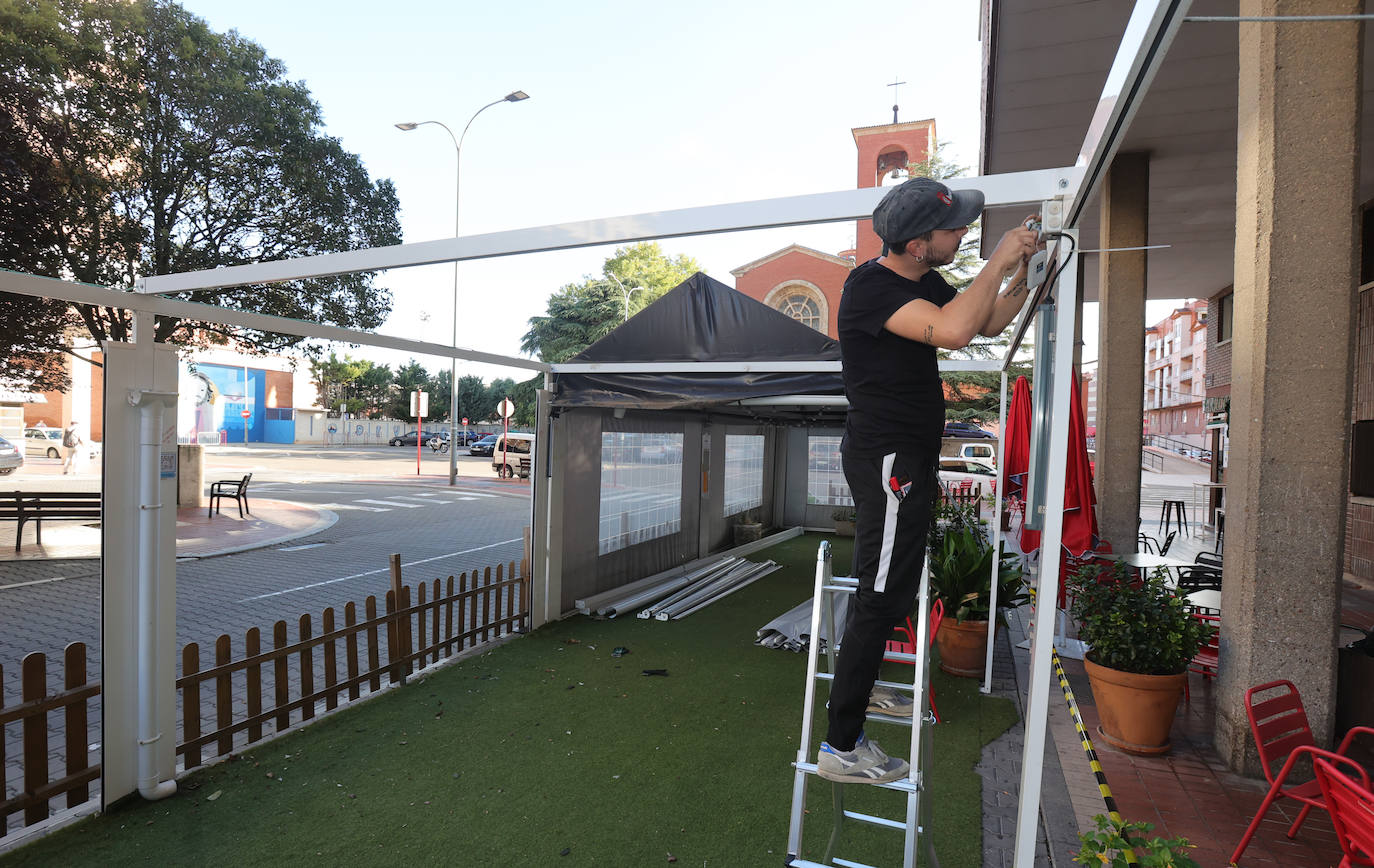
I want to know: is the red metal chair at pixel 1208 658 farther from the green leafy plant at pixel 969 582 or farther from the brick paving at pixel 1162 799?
the green leafy plant at pixel 969 582

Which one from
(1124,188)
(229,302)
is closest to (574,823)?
(1124,188)

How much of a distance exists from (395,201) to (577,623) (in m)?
11.0

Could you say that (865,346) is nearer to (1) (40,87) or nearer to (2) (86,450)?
(1) (40,87)

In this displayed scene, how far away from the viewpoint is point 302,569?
10352 millimetres

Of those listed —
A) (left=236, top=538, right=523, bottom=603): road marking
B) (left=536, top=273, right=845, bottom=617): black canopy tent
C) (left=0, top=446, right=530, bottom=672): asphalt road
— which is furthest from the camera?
(left=236, top=538, right=523, bottom=603): road marking

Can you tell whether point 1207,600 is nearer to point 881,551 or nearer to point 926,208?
point 881,551

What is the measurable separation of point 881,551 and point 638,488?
268 inches

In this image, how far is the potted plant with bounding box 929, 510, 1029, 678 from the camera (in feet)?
18.6

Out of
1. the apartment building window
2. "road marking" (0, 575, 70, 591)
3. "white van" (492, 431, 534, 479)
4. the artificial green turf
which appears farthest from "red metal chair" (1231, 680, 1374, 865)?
"white van" (492, 431, 534, 479)

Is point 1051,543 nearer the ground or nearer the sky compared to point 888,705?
nearer the sky

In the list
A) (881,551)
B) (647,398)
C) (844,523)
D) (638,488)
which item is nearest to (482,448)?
(844,523)

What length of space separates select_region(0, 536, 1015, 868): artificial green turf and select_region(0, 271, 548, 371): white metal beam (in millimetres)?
2451

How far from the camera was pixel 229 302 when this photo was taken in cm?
1189

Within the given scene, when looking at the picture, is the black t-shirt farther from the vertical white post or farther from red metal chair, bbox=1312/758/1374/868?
red metal chair, bbox=1312/758/1374/868
